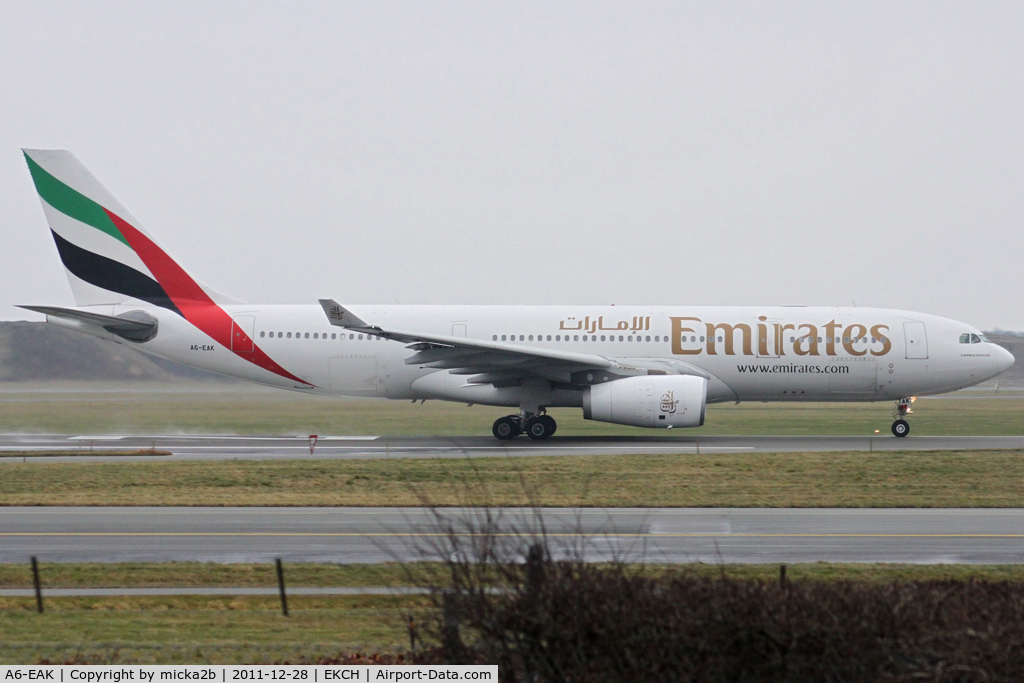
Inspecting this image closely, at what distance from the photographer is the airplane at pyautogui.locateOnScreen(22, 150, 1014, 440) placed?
28.4 m

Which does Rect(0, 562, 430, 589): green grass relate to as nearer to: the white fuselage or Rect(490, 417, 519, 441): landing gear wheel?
Rect(490, 417, 519, 441): landing gear wheel

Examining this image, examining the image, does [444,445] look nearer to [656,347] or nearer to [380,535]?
[656,347]

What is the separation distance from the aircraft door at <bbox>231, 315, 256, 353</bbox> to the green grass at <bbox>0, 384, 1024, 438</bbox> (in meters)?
3.56

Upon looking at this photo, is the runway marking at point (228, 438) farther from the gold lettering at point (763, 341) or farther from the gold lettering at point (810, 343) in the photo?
the gold lettering at point (810, 343)

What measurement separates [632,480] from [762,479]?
8.68ft

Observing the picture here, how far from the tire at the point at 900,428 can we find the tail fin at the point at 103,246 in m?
20.5

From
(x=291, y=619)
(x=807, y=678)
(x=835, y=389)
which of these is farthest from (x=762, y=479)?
(x=807, y=678)

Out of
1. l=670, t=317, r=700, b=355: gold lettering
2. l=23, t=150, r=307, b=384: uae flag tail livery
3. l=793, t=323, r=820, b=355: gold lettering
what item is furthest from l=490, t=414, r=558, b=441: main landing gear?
l=23, t=150, r=307, b=384: uae flag tail livery

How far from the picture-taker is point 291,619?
9.47 metres

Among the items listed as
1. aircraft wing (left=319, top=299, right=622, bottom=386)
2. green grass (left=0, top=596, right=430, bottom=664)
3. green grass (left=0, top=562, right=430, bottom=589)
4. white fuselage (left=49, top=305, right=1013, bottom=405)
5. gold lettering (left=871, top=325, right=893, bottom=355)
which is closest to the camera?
green grass (left=0, top=596, right=430, bottom=664)

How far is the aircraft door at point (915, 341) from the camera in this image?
28.8m

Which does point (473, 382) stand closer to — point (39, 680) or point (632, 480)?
point (632, 480)

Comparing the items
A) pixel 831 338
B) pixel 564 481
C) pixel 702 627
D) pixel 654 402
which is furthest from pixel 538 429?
pixel 702 627

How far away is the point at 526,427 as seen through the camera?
1110 inches
